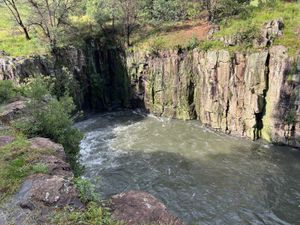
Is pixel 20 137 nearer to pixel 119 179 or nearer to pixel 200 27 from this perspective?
pixel 119 179

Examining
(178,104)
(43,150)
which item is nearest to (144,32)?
(178,104)

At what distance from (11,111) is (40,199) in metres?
8.15

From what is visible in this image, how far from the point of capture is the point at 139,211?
8633mm

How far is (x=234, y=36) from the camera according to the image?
26.8 metres

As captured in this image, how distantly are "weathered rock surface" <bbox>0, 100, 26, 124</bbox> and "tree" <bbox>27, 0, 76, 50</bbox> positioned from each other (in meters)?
15.2

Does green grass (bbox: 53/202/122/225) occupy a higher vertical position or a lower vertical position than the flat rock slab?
lower

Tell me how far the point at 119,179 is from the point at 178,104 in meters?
11.5

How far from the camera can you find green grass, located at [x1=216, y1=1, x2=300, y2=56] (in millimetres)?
24406

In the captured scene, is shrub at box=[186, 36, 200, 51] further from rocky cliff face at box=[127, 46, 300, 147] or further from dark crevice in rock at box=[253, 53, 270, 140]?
dark crevice in rock at box=[253, 53, 270, 140]

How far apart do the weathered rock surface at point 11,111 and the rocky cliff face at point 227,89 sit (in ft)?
51.9

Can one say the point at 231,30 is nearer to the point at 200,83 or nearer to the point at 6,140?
the point at 200,83

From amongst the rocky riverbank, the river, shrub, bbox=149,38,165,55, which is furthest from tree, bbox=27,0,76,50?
the rocky riverbank

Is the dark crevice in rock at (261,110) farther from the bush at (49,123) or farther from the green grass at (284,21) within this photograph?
the bush at (49,123)

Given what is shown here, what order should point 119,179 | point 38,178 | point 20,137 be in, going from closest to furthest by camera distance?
point 38,178
point 20,137
point 119,179
